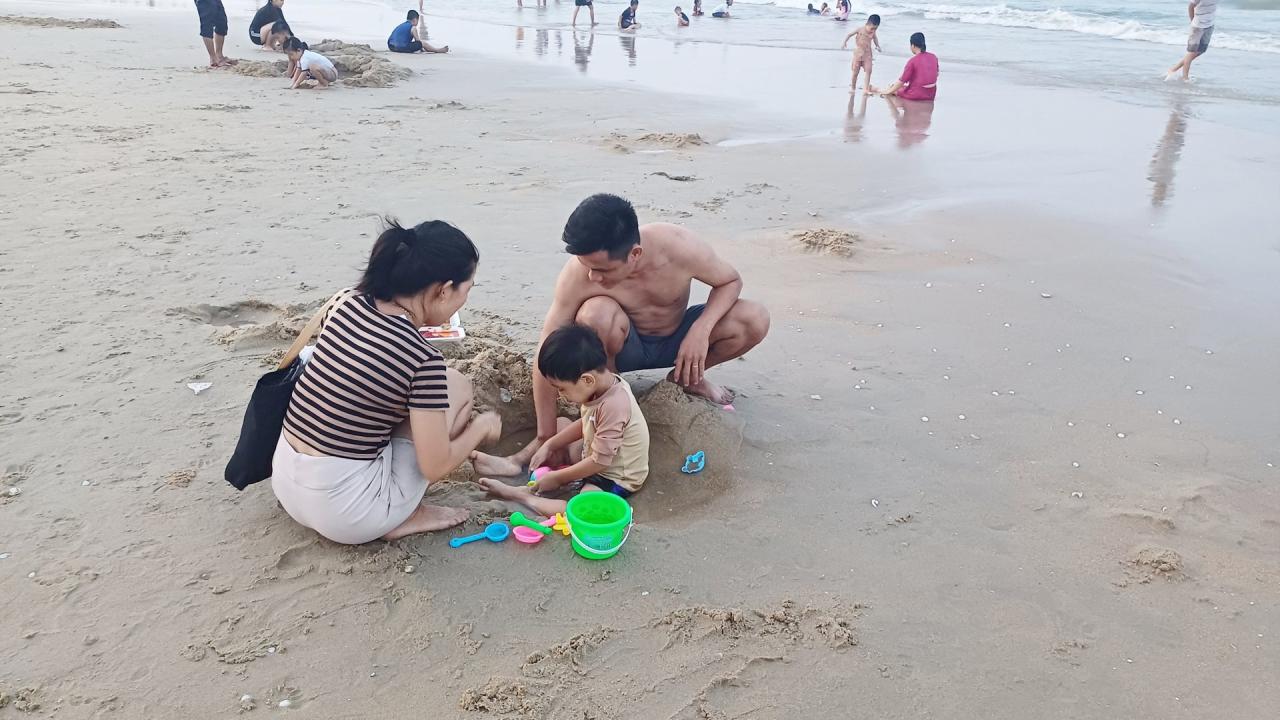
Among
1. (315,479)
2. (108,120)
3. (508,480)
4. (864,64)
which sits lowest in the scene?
(508,480)

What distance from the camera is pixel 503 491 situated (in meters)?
3.05

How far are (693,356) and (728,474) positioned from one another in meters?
0.55

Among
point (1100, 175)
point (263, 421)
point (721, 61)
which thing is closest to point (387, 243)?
point (263, 421)

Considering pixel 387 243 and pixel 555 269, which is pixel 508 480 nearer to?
pixel 387 243

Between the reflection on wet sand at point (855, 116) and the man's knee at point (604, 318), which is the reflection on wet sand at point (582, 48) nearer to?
the reflection on wet sand at point (855, 116)

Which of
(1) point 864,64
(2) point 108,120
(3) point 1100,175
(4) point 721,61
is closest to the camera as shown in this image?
(3) point 1100,175

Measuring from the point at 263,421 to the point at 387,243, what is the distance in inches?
29.2

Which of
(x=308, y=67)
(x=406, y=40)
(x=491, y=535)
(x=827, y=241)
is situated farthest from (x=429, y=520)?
(x=406, y=40)

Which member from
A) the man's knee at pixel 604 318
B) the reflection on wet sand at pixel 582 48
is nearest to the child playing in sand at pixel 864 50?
the reflection on wet sand at pixel 582 48

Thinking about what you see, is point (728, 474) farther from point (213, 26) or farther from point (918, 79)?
point (213, 26)

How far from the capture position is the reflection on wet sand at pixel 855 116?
9.18 m

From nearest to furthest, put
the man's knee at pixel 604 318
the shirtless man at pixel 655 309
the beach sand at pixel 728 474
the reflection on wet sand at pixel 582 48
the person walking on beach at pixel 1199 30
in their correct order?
1. the beach sand at pixel 728 474
2. the shirtless man at pixel 655 309
3. the man's knee at pixel 604 318
4. the person walking on beach at pixel 1199 30
5. the reflection on wet sand at pixel 582 48

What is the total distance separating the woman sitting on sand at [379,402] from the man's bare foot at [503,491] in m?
0.41

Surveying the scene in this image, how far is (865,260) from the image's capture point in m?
5.43
